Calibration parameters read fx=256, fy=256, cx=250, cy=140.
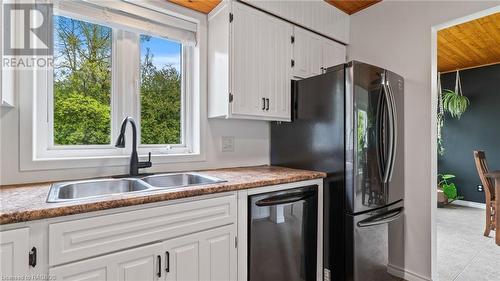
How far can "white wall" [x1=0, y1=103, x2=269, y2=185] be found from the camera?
1.40 metres

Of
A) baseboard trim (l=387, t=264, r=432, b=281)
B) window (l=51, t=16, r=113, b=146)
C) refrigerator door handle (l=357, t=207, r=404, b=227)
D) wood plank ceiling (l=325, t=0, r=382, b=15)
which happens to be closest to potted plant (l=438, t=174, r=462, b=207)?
baseboard trim (l=387, t=264, r=432, b=281)

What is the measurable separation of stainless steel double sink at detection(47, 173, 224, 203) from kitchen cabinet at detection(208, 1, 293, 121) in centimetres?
54

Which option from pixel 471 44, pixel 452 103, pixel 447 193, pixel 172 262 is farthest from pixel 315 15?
pixel 447 193

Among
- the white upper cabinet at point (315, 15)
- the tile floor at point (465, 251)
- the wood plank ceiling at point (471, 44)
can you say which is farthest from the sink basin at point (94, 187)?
the wood plank ceiling at point (471, 44)

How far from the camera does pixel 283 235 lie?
5.53ft

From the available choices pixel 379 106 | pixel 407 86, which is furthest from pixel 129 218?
pixel 407 86

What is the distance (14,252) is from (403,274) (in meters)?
2.55

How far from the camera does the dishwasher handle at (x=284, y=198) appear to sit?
1591 millimetres

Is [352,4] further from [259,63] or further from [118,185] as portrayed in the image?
[118,185]

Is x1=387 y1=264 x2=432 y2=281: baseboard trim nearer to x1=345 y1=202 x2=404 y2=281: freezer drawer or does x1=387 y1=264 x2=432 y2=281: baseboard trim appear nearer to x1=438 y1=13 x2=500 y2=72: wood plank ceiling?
x1=345 y1=202 x2=404 y2=281: freezer drawer

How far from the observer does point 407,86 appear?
7.09ft

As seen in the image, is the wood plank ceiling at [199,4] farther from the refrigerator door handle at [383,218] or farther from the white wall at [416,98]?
the refrigerator door handle at [383,218]

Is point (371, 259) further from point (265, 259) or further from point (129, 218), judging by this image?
point (129, 218)

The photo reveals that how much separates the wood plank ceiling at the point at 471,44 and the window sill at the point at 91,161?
3.28 m
